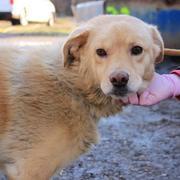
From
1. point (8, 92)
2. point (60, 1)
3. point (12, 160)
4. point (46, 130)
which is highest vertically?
point (8, 92)

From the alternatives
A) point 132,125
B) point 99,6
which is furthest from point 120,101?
point 99,6

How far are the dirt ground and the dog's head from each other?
618 mm

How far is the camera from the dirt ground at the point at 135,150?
16.0 ft

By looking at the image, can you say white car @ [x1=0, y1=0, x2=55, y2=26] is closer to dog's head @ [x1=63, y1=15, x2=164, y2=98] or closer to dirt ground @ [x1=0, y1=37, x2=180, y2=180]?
dirt ground @ [x1=0, y1=37, x2=180, y2=180]

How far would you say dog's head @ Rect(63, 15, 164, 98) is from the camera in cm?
340

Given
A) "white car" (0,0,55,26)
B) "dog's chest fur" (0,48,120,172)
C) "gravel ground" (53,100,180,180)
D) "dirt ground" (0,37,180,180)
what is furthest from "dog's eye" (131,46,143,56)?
"white car" (0,0,55,26)

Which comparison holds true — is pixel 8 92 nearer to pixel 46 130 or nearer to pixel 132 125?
pixel 46 130

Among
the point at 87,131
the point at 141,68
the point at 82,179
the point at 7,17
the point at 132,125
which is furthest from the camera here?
the point at 7,17

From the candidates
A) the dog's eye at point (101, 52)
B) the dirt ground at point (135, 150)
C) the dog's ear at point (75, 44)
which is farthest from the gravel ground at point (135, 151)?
the dog's eye at point (101, 52)

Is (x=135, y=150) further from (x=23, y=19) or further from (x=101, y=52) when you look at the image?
(x=23, y=19)

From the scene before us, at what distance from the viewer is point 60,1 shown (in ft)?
95.7

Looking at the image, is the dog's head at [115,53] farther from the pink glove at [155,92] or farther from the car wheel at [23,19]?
the car wheel at [23,19]

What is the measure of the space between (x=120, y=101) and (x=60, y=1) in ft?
85.1

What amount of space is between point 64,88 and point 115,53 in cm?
52
